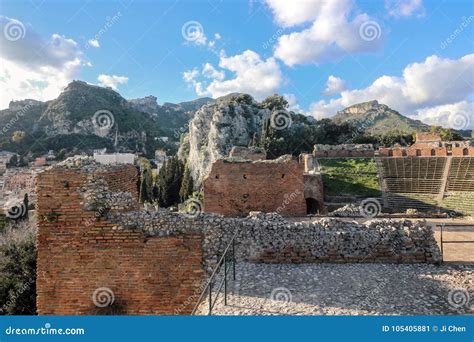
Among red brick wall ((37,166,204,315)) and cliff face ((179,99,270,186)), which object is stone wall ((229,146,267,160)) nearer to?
cliff face ((179,99,270,186))

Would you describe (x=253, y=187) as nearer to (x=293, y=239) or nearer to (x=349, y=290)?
(x=293, y=239)

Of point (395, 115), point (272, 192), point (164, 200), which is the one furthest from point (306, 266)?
point (395, 115)

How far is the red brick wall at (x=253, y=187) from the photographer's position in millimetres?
18984

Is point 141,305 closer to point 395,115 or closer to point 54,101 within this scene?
point 54,101

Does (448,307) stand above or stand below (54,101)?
below

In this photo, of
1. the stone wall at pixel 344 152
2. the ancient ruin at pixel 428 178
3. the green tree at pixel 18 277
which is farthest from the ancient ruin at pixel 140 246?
the stone wall at pixel 344 152

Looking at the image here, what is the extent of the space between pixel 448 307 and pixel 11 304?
15.6 meters

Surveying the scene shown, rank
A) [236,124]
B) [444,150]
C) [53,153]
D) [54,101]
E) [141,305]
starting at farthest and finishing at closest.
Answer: [54,101]
[53,153]
[236,124]
[444,150]
[141,305]

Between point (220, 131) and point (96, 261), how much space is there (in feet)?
142

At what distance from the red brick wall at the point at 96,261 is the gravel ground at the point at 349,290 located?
56.4 inches

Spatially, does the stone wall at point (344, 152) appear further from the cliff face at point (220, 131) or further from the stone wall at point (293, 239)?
the stone wall at point (293, 239)

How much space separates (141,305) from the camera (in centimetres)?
754

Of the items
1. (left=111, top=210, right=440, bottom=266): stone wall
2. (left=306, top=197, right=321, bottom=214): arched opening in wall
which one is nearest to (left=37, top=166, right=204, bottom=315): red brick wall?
(left=111, top=210, right=440, bottom=266): stone wall

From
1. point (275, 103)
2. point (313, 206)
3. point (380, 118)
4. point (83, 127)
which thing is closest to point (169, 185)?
point (313, 206)
